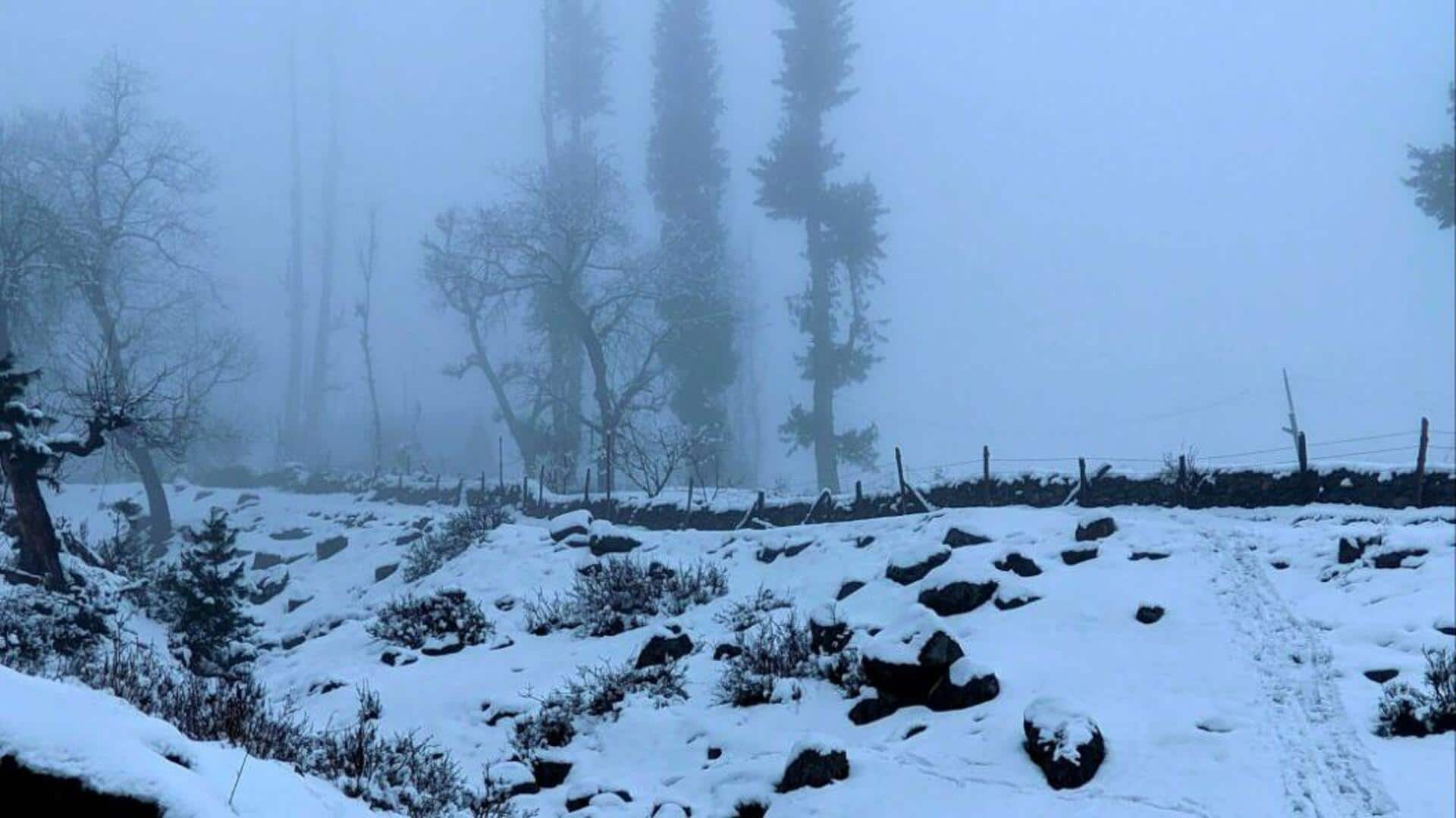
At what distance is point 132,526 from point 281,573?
5.47 metres

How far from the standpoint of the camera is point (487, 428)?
7019 cm

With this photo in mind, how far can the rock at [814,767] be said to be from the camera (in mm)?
8109

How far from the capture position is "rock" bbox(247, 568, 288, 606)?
19016 mm

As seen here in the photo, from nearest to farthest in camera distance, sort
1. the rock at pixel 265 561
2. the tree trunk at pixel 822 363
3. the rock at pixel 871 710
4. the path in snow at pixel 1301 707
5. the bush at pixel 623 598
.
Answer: the path in snow at pixel 1301 707 < the rock at pixel 871 710 < the bush at pixel 623 598 < the rock at pixel 265 561 < the tree trunk at pixel 822 363

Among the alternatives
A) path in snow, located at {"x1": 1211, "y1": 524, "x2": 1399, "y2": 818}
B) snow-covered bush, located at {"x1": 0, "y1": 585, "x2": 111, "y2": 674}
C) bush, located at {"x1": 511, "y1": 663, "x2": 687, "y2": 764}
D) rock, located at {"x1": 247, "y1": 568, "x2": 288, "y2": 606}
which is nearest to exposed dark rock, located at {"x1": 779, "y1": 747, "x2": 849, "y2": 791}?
bush, located at {"x1": 511, "y1": 663, "x2": 687, "y2": 764}

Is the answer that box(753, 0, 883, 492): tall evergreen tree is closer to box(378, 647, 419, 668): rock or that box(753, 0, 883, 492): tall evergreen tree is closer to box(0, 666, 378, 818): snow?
box(378, 647, 419, 668): rock

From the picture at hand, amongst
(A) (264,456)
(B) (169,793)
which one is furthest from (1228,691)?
(A) (264,456)

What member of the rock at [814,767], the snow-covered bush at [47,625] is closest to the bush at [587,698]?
the rock at [814,767]

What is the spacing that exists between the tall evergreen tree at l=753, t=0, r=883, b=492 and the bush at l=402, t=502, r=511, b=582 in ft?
35.9

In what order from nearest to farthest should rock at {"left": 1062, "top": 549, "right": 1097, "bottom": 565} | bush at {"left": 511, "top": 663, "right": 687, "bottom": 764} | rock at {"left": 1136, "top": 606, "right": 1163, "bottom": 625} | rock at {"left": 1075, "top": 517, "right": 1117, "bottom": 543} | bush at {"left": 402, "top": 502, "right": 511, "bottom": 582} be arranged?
bush at {"left": 511, "top": 663, "right": 687, "bottom": 764} → rock at {"left": 1136, "top": 606, "right": 1163, "bottom": 625} → rock at {"left": 1062, "top": 549, "right": 1097, "bottom": 565} → rock at {"left": 1075, "top": 517, "right": 1117, "bottom": 543} → bush at {"left": 402, "top": 502, "right": 511, "bottom": 582}

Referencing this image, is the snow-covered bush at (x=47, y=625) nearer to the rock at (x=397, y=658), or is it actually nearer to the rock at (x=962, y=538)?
the rock at (x=397, y=658)

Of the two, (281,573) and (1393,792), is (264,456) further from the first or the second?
(1393,792)

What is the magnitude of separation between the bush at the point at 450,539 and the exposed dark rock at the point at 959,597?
967 centimetres

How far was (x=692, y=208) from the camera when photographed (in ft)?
113
